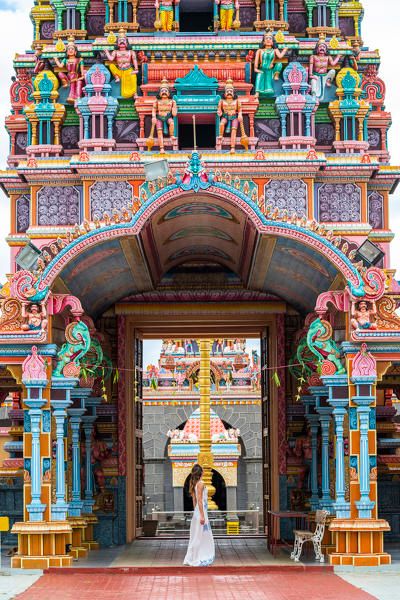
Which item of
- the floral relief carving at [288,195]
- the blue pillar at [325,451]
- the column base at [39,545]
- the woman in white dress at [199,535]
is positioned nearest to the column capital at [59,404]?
the column base at [39,545]

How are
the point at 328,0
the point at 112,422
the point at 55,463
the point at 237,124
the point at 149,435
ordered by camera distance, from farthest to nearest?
the point at 149,435
the point at 112,422
the point at 328,0
the point at 237,124
the point at 55,463

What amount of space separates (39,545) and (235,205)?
562cm

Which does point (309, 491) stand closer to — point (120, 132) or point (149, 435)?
point (120, 132)

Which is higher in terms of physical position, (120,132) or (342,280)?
(120,132)

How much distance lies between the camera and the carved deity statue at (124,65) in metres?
20.1

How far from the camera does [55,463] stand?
18125mm

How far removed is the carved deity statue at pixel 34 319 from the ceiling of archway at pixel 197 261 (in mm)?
858

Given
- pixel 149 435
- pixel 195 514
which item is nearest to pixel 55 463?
pixel 195 514

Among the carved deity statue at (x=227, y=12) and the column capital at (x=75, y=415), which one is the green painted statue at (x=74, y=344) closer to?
the column capital at (x=75, y=415)

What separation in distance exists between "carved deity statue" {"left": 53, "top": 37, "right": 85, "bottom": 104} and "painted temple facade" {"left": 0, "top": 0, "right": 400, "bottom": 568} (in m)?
0.03

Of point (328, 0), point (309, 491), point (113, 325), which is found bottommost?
point (309, 491)

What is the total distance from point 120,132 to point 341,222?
12.6ft

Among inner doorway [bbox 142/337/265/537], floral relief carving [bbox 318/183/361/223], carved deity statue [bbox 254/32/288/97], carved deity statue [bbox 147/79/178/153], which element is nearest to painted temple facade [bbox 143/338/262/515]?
inner doorway [bbox 142/337/265/537]

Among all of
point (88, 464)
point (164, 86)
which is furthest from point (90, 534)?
point (164, 86)
